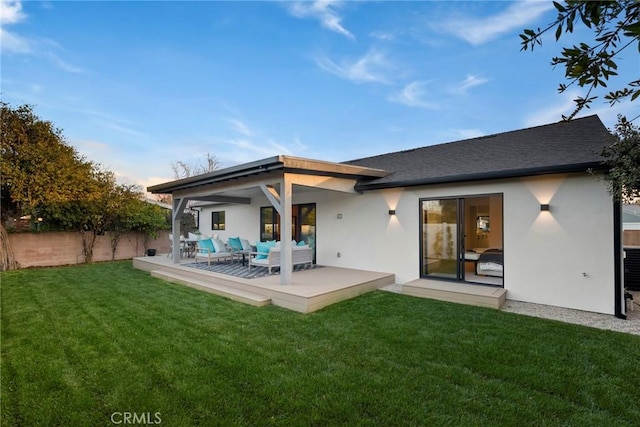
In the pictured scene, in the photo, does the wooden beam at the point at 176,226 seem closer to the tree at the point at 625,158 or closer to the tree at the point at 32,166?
the tree at the point at 32,166

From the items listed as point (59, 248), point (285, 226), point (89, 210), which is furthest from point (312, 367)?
point (59, 248)

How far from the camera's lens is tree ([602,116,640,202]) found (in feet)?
14.3

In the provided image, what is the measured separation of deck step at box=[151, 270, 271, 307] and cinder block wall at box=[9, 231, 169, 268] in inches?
234

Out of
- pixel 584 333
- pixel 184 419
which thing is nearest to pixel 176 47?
pixel 184 419

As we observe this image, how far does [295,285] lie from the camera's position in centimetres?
703

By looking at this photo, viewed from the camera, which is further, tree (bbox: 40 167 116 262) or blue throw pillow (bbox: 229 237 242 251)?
tree (bbox: 40 167 116 262)

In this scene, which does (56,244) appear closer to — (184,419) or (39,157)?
(39,157)

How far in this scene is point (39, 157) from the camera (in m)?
10.9

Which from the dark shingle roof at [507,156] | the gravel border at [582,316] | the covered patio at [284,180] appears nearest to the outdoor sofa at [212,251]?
the covered patio at [284,180]

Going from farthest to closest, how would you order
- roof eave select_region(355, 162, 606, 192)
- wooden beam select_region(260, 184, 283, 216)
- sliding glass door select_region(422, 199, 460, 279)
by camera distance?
sliding glass door select_region(422, 199, 460, 279), wooden beam select_region(260, 184, 283, 216), roof eave select_region(355, 162, 606, 192)

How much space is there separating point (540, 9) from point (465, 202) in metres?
4.35

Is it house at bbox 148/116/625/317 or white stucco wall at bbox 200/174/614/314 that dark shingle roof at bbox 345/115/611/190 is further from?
white stucco wall at bbox 200/174/614/314

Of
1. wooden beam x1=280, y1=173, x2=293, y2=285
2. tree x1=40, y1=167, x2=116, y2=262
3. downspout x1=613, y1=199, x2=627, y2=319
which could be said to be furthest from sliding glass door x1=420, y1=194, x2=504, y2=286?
tree x1=40, y1=167, x2=116, y2=262

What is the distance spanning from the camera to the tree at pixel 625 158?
4367mm
